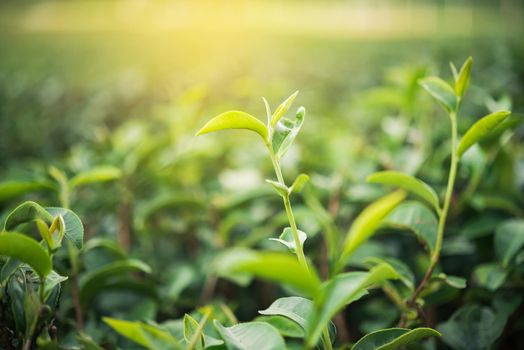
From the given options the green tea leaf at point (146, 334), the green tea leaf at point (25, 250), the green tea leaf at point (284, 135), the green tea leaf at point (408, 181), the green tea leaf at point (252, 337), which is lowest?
the green tea leaf at point (252, 337)

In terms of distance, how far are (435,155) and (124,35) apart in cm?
854

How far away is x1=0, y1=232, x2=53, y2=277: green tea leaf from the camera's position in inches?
25.7

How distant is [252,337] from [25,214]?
469 mm

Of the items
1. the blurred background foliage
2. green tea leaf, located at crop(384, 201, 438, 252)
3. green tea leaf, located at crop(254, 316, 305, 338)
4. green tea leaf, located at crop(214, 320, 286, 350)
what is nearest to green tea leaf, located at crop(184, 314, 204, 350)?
green tea leaf, located at crop(214, 320, 286, 350)

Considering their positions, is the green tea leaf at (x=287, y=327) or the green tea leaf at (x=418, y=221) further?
the green tea leaf at (x=418, y=221)

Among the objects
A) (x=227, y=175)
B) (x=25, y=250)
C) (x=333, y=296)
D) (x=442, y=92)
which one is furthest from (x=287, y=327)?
(x=227, y=175)

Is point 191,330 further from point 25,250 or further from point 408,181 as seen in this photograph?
point 408,181

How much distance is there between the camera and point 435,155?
1.52 m

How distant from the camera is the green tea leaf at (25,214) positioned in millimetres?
761

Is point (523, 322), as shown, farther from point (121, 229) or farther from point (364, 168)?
point (121, 229)

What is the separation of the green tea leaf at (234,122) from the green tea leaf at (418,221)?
484 millimetres

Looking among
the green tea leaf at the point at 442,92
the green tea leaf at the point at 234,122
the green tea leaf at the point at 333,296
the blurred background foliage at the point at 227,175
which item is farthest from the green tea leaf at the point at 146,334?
the green tea leaf at the point at 442,92

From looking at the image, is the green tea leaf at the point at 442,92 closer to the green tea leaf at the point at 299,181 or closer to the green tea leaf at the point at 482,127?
the green tea leaf at the point at 482,127

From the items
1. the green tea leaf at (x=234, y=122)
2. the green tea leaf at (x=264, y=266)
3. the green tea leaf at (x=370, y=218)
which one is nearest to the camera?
the green tea leaf at (x=264, y=266)
